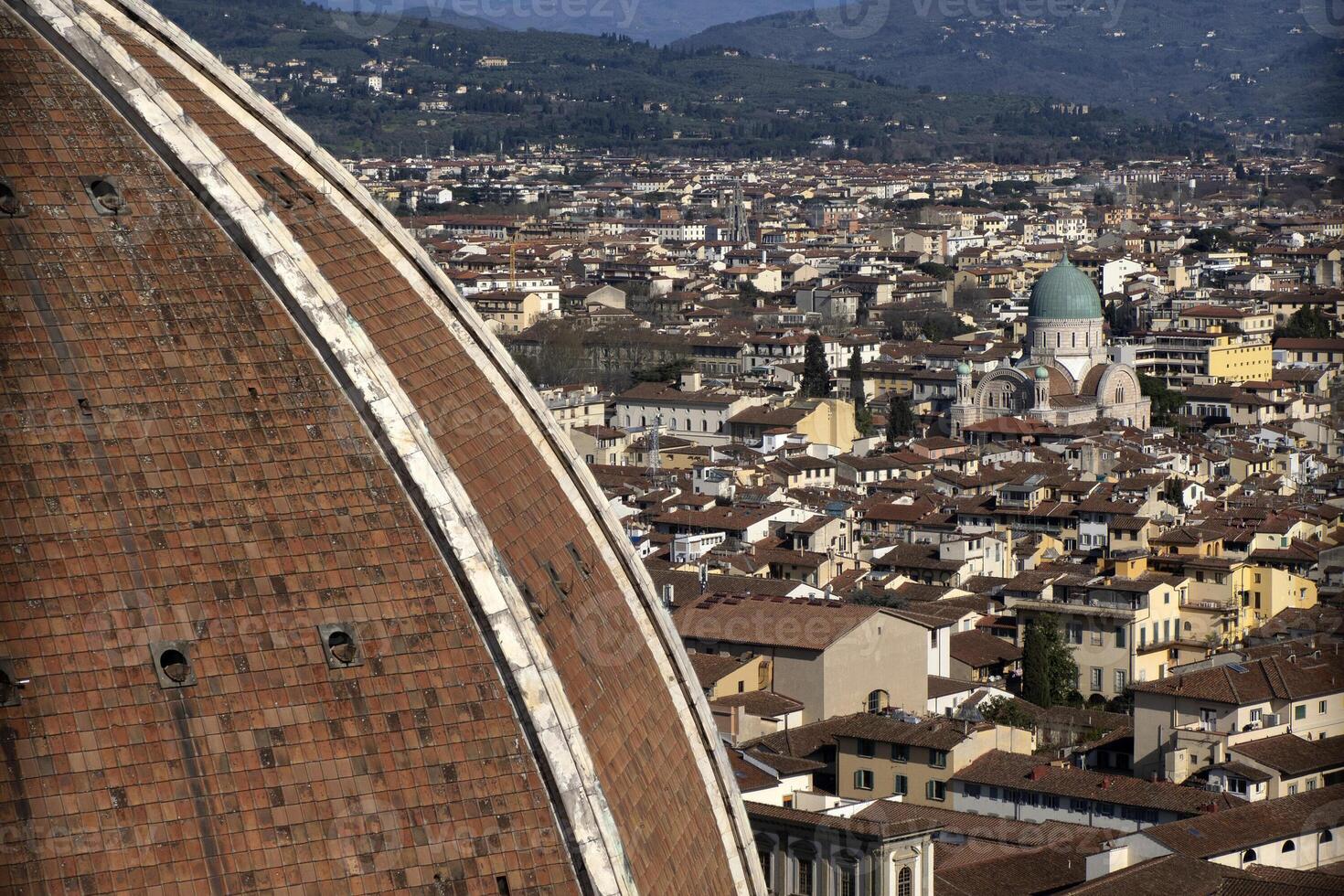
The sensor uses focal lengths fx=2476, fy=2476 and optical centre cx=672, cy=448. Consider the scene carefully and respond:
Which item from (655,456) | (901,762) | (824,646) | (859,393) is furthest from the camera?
(859,393)

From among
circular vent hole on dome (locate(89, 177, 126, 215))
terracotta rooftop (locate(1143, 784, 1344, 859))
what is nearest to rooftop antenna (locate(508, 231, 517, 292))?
terracotta rooftop (locate(1143, 784, 1344, 859))

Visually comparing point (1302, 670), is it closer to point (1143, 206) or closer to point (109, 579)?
point (109, 579)

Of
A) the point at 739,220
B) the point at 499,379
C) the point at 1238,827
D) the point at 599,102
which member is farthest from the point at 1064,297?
the point at 599,102

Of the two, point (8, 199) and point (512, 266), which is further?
point (512, 266)

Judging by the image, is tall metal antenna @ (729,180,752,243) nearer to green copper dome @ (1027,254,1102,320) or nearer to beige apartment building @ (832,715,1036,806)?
green copper dome @ (1027,254,1102,320)

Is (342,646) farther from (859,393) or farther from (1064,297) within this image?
(1064,297)

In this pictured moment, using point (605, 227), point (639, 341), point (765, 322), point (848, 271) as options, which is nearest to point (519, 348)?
point (639, 341)
